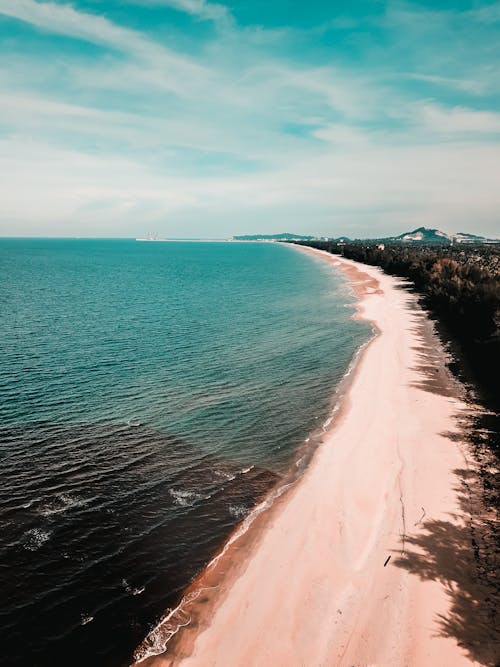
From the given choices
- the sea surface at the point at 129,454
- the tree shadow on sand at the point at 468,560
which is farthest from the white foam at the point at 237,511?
the tree shadow on sand at the point at 468,560

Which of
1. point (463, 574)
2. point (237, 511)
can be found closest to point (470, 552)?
point (463, 574)

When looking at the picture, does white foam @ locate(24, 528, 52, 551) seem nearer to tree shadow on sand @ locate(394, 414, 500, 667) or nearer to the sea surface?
the sea surface

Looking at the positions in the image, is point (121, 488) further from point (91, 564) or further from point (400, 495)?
point (400, 495)

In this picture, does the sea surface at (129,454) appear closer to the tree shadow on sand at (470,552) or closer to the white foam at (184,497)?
the white foam at (184,497)

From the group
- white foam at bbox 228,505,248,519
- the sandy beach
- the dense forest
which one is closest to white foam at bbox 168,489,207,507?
white foam at bbox 228,505,248,519

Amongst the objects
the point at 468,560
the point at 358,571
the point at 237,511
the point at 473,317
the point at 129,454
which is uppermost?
the point at 473,317

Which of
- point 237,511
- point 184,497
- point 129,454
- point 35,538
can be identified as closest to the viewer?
point 35,538

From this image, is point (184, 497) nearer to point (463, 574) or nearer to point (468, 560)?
point (463, 574)
